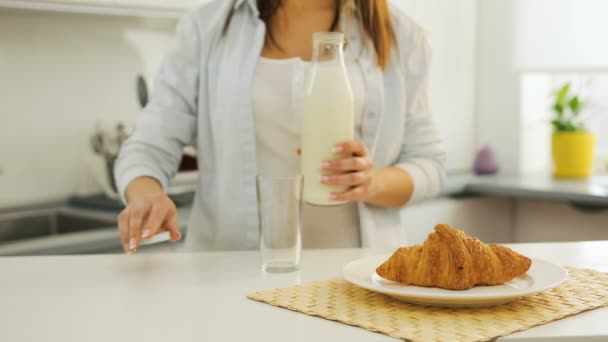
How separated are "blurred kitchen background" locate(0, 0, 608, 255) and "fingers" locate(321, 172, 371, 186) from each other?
42.8 inches

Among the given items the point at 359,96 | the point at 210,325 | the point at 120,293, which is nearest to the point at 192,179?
the point at 359,96

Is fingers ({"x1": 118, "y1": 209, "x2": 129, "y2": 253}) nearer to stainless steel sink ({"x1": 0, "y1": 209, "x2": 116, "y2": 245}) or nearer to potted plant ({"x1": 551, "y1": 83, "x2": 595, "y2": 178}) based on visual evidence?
stainless steel sink ({"x1": 0, "y1": 209, "x2": 116, "y2": 245})

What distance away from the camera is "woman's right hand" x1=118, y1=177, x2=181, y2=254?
1235mm

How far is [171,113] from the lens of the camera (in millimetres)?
1587

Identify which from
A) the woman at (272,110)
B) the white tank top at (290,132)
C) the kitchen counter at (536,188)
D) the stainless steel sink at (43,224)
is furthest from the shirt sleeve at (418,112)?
the kitchen counter at (536,188)

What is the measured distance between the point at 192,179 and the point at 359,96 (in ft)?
3.91

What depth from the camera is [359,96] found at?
160 centimetres

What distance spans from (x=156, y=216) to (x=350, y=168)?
1.01ft

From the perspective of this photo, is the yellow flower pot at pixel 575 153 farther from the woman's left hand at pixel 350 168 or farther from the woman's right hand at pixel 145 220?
the woman's right hand at pixel 145 220

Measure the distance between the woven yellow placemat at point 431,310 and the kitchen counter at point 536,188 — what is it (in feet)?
6.05

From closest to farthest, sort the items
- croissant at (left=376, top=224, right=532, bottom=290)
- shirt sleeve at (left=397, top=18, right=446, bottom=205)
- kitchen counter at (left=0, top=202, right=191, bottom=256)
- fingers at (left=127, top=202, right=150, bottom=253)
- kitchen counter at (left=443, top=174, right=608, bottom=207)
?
croissant at (left=376, top=224, right=532, bottom=290) → fingers at (left=127, top=202, right=150, bottom=253) → shirt sleeve at (left=397, top=18, right=446, bottom=205) → kitchen counter at (left=0, top=202, right=191, bottom=256) → kitchen counter at (left=443, top=174, right=608, bottom=207)

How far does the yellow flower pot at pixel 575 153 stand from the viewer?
3.25m

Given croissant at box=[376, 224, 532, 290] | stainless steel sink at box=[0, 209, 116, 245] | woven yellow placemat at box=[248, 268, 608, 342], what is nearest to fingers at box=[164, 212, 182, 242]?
woven yellow placemat at box=[248, 268, 608, 342]

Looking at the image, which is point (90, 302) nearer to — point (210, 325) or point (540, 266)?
point (210, 325)
